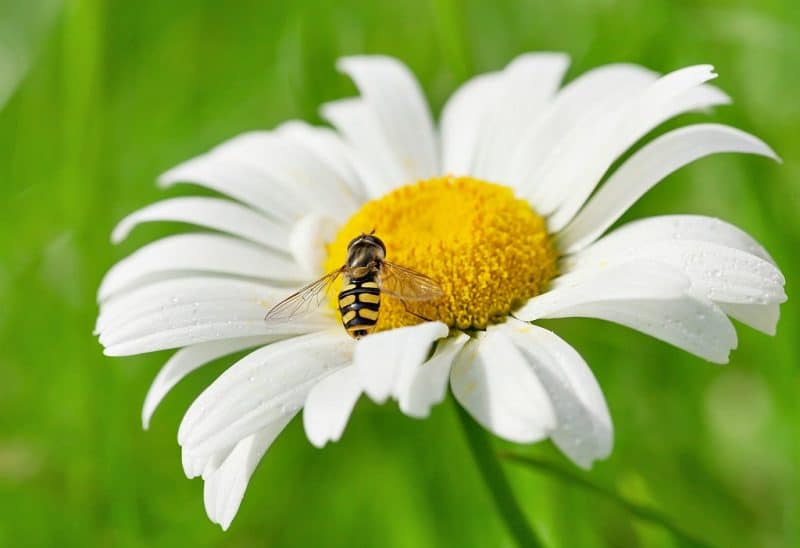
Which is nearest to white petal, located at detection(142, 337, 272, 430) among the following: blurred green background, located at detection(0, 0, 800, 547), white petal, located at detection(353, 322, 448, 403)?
white petal, located at detection(353, 322, 448, 403)

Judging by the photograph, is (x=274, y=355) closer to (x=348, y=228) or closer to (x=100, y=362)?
(x=348, y=228)

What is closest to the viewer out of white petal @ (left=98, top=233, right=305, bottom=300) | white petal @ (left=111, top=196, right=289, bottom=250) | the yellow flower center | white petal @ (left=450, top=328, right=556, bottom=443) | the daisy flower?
white petal @ (left=450, top=328, right=556, bottom=443)

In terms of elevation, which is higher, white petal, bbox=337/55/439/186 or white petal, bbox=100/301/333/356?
white petal, bbox=337/55/439/186

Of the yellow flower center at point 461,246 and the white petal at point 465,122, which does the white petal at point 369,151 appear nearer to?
the white petal at point 465,122

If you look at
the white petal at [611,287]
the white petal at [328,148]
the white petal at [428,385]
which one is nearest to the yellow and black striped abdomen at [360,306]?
the white petal at [428,385]

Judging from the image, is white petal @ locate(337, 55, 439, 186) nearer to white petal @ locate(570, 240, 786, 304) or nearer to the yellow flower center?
the yellow flower center

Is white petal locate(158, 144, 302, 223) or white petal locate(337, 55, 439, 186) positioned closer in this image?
white petal locate(158, 144, 302, 223)
